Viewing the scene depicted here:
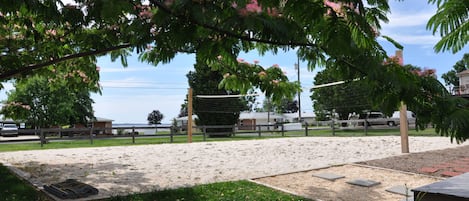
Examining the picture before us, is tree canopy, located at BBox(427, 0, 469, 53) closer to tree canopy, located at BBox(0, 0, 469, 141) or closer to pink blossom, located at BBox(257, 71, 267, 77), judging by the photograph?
tree canopy, located at BBox(0, 0, 469, 141)

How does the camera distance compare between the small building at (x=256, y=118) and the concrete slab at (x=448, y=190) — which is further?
the small building at (x=256, y=118)

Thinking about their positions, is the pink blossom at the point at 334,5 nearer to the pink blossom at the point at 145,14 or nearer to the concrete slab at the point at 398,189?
the pink blossom at the point at 145,14

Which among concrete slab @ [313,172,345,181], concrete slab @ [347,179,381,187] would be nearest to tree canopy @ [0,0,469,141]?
concrete slab @ [347,179,381,187]

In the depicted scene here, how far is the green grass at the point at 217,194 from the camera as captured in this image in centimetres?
455

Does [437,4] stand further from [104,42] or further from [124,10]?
[104,42]

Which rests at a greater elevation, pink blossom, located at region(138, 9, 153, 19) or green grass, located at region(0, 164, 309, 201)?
pink blossom, located at region(138, 9, 153, 19)

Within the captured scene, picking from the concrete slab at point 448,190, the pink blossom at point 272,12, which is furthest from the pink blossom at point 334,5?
the concrete slab at point 448,190

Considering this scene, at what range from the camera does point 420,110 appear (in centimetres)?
230

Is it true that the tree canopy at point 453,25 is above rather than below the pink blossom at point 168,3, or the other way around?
below

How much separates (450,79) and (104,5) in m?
62.7

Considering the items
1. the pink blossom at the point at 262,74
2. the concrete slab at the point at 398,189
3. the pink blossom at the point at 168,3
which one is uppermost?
the pink blossom at the point at 262,74

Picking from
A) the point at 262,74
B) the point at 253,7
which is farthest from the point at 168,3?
the point at 262,74

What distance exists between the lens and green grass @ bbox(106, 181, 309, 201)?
14.9 ft

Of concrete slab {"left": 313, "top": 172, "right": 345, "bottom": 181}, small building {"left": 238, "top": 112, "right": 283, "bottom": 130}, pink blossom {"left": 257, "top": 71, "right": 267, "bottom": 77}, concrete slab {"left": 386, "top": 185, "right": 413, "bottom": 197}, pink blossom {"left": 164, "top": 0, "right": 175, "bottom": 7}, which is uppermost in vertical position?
pink blossom {"left": 257, "top": 71, "right": 267, "bottom": 77}
